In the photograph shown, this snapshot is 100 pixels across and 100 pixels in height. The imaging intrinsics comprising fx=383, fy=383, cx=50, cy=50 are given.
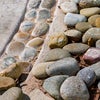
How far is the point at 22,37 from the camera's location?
259 centimetres

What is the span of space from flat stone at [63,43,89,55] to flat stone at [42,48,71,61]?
40mm

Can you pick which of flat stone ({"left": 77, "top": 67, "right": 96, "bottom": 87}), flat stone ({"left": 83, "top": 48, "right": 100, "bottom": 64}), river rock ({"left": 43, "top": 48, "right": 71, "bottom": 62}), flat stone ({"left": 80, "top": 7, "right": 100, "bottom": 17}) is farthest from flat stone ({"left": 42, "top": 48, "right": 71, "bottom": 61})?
flat stone ({"left": 80, "top": 7, "right": 100, "bottom": 17})

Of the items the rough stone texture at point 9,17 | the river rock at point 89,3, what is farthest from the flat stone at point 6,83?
the river rock at point 89,3

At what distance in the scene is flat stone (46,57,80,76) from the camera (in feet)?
6.61

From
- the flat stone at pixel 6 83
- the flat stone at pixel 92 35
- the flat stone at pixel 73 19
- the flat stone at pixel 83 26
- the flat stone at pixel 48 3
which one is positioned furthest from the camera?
the flat stone at pixel 48 3

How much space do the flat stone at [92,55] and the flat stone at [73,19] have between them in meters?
0.38

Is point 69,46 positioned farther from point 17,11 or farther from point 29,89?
point 17,11

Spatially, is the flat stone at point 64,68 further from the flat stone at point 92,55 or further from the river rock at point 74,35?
the river rock at point 74,35

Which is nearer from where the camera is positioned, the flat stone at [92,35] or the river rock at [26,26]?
the flat stone at [92,35]

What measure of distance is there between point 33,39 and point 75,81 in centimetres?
72

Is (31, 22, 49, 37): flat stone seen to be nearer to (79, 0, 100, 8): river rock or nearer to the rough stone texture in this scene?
the rough stone texture

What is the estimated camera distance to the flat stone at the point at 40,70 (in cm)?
206

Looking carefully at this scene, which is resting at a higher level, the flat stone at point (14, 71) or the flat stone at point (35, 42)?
the flat stone at point (14, 71)

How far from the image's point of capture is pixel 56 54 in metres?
2.18
